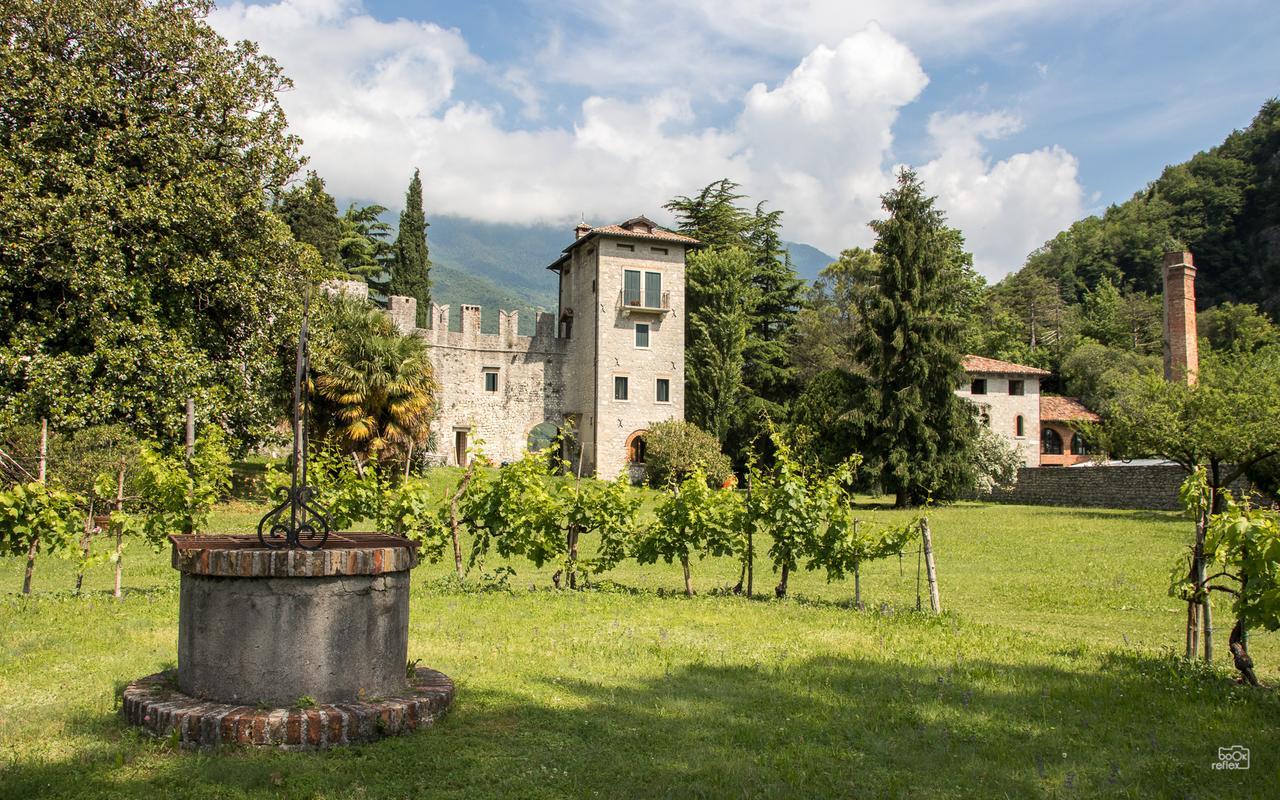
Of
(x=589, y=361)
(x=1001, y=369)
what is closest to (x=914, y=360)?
(x=589, y=361)

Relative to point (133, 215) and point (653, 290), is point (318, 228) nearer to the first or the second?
point (653, 290)

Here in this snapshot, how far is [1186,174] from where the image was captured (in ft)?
231

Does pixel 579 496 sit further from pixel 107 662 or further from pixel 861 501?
pixel 861 501

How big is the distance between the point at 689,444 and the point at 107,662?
26.4m

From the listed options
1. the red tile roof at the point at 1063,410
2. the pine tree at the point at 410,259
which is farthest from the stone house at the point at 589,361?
→ the red tile roof at the point at 1063,410

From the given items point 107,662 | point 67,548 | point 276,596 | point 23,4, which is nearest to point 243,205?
point 23,4

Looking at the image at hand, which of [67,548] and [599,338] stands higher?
[599,338]

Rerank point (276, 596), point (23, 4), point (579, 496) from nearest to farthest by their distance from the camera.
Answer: point (276, 596)
point (579, 496)
point (23, 4)

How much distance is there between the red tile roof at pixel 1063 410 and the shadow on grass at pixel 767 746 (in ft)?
141

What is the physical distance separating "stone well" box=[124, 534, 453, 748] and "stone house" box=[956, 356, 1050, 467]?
41.3 metres

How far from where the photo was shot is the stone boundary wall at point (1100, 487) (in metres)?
29.7

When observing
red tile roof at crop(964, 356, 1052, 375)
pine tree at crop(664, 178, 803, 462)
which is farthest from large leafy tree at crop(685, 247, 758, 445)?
red tile roof at crop(964, 356, 1052, 375)

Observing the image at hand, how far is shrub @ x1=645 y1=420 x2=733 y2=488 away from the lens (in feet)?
103

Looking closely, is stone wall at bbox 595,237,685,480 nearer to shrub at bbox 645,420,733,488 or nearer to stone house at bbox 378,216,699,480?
stone house at bbox 378,216,699,480
